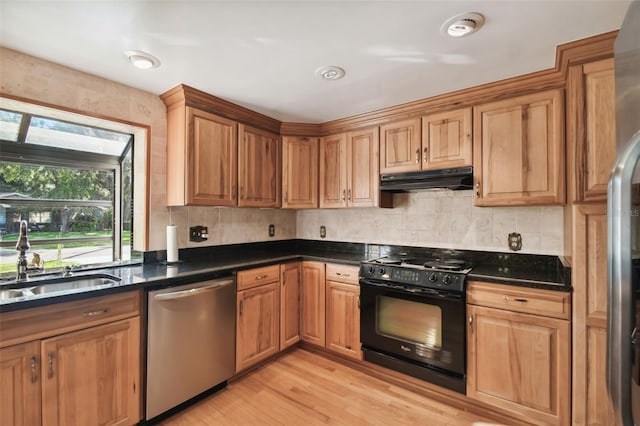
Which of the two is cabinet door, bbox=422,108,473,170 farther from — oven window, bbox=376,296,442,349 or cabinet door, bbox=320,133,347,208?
oven window, bbox=376,296,442,349

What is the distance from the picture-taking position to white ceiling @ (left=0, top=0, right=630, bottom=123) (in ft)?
4.72

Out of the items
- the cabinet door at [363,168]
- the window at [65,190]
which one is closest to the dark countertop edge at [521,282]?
the cabinet door at [363,168]

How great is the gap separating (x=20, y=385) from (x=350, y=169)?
2.65 m

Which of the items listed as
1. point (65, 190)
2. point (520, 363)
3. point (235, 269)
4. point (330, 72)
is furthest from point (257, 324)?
point (330, 72)

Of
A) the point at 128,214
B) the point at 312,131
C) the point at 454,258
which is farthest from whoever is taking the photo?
the point at 312,131

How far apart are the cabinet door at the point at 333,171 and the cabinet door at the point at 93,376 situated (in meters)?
1.95

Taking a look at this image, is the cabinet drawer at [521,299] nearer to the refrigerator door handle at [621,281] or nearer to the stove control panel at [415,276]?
the stove control panel at [415,276]

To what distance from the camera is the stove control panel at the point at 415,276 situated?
7.04 ft

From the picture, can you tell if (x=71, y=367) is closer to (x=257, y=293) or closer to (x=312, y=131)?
(x=257, y=293)

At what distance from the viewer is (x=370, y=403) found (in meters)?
2.22

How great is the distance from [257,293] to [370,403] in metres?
1.21

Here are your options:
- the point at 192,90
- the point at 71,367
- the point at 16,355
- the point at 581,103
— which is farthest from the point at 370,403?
the point at 192,90

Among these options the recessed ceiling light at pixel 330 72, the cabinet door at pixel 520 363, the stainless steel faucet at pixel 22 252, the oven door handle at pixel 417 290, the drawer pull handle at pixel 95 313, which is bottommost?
the cabinet door at pixel 520 363

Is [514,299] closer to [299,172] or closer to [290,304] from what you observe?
[290,304]
